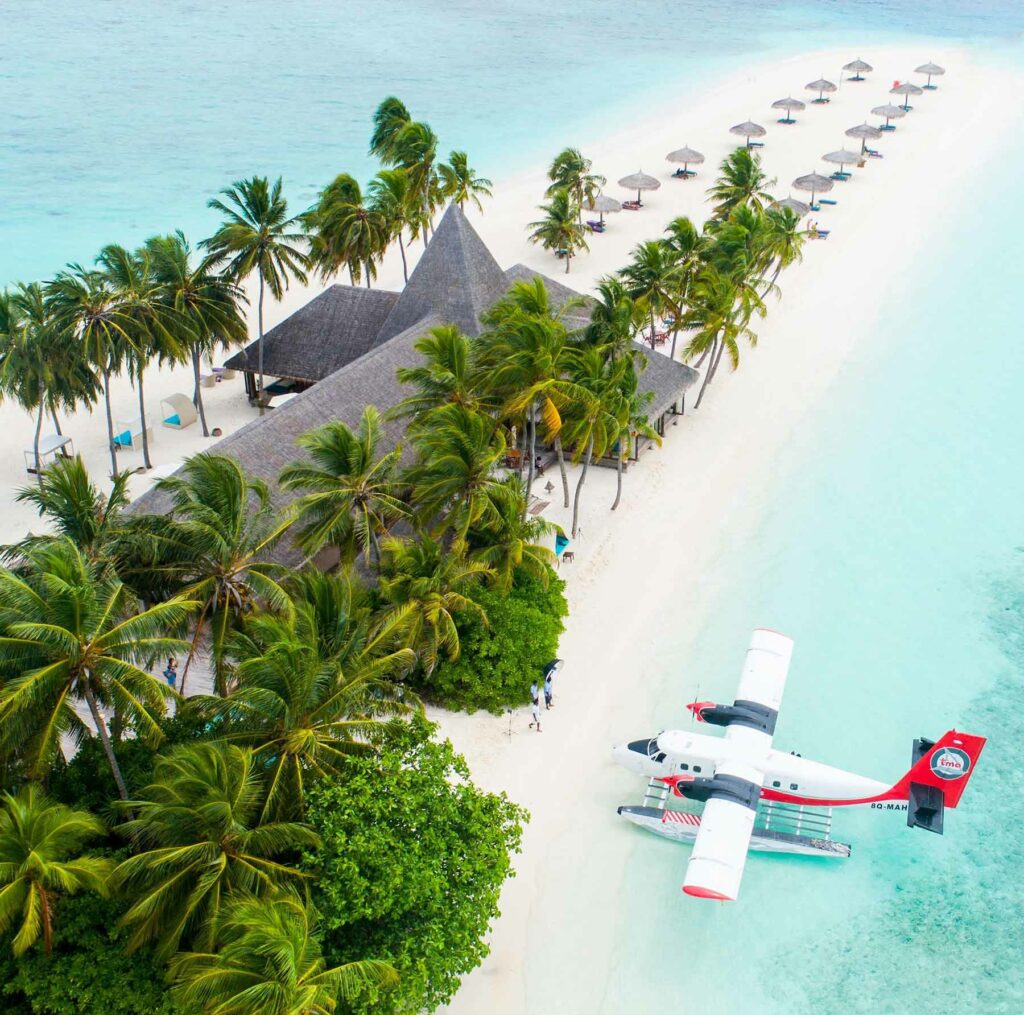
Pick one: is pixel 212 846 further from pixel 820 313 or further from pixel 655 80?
pixel 655 80

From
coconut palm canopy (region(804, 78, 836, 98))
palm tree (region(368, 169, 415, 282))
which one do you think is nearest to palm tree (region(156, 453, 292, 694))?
palm tree (region(368, 169, 415, 282))

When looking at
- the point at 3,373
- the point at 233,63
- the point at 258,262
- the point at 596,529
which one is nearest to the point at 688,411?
the point at 596,529

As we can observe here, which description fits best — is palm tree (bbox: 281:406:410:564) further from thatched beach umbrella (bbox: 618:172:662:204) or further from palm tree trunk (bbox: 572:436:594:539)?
thatched beach umbrella (bbox: 618:172:662:204)

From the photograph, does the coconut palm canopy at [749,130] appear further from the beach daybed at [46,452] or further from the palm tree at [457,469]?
the palm tree at [457,469]

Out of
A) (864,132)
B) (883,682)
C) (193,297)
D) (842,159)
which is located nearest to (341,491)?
(193,297)

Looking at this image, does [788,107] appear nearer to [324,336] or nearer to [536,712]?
[324,336]

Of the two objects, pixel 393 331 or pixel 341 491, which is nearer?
pixel 341 491
